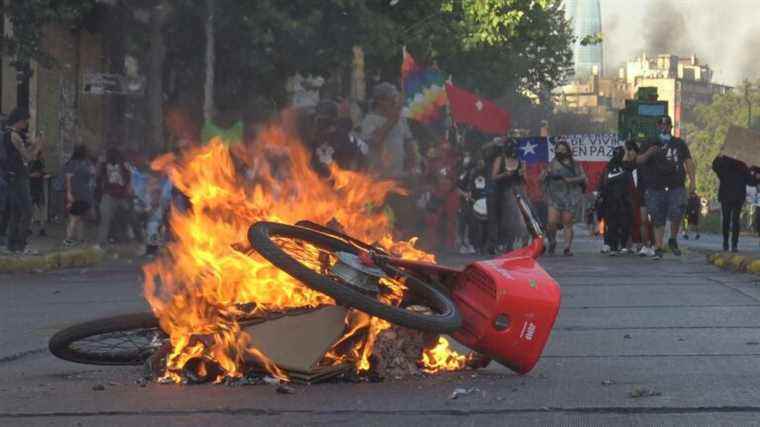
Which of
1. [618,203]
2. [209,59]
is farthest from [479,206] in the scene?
[209,59]

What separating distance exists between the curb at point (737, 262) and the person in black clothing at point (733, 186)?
4.39 ft

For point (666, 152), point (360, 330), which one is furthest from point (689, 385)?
point (666, 152)

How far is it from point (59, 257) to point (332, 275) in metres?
11.6

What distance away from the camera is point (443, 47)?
35.7m

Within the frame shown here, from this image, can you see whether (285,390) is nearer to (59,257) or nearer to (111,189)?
(59,257)

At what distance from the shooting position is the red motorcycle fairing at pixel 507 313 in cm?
641

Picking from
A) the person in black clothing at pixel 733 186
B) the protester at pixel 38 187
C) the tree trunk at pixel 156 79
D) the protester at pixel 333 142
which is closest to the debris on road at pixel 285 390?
the protester at pixel 333 142

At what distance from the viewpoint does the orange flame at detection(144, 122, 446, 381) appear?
6.39 metres

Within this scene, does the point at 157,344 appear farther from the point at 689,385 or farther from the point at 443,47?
the point at 443,47

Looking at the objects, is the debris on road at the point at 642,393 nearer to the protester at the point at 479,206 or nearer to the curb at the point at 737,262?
the curb at the point at 737,262

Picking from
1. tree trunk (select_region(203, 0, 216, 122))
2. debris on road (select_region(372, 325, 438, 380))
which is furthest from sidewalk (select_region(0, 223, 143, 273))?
debris on road (select_region(372, 325, 438, 380))

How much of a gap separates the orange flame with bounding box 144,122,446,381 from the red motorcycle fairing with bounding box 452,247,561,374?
1.19ft

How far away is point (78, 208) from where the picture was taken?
2056cm

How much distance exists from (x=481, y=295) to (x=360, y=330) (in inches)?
23.9
